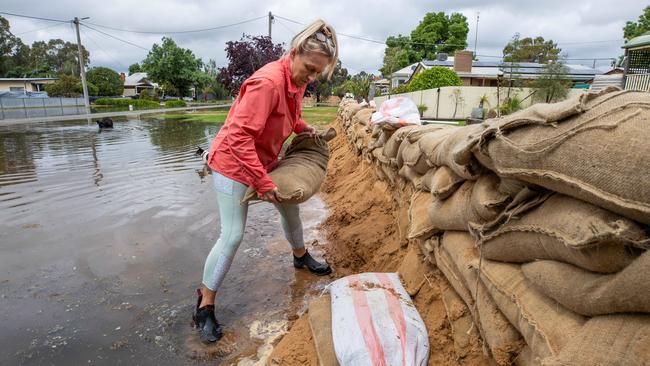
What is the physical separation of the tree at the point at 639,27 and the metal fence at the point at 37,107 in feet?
150

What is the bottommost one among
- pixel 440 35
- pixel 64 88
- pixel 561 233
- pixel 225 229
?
pixel 225 229

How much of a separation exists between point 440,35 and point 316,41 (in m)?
49.3

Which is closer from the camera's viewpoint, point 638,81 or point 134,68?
point 638,81

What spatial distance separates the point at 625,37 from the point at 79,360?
5013 centimetres

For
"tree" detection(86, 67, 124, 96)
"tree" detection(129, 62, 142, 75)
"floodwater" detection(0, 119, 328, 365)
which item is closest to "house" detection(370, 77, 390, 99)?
"floodwater" detection(0, 119, 328, 365)

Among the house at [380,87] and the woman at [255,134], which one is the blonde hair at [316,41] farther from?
the house at [380,87]

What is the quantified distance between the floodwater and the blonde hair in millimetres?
1716

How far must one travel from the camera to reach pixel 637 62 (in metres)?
16.9

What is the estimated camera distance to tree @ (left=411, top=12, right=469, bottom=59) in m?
45.7

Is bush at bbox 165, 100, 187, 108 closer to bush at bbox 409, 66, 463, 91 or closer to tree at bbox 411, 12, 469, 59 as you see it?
tree at bbox 411, 12, 469, 59

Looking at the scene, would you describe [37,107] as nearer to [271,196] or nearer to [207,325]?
[207,325]

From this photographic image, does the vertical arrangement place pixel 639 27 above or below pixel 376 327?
above

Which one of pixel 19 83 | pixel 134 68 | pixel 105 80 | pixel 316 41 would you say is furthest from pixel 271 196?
pixel 134 68

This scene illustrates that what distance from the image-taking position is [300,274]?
3416 millimetres
